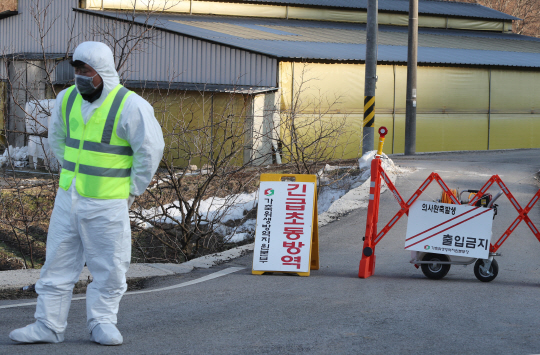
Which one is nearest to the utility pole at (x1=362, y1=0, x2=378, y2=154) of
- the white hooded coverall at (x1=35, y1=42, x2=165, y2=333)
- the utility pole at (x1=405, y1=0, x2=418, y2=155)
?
the utility pole at (x1=405, y1=0, x2=418, y2=155)

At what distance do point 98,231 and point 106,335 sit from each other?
2.35 feet

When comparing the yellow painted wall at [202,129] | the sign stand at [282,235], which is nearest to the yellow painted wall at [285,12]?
the yellow painted wall at [202,129]

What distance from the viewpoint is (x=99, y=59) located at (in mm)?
4316

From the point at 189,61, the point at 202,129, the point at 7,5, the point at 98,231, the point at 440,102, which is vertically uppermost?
the point at 7,5

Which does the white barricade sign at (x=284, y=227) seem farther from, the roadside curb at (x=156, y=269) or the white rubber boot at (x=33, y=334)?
the white rubber boot at (x=33, y=334)

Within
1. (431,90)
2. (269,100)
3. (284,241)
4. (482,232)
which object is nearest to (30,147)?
(269,100)

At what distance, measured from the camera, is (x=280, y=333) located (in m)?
4.91

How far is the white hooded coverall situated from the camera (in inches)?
170

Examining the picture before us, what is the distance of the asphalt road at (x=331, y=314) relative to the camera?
460 cm

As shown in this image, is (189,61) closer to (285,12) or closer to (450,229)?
(285,12)

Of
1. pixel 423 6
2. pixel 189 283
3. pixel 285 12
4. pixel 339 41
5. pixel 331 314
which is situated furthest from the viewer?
pixel 423 6

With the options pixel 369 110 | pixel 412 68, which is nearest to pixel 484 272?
pixel 369 110

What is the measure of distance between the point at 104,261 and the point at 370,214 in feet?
12.1

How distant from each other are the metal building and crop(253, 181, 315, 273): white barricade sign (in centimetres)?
1046
